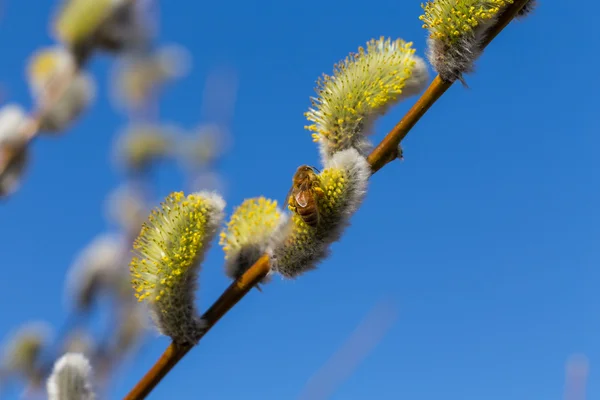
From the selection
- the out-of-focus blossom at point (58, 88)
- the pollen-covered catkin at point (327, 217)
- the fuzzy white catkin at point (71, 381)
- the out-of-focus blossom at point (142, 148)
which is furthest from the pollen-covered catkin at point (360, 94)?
the out-of-focus blossom at point (142, 148)

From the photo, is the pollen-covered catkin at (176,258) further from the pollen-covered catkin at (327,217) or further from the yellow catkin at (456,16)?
the yellow catkin at (456,16)

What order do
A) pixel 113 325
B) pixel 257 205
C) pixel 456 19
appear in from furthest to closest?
1. pixel 113 325
2. pixel 257 205
3. pixel 456 19

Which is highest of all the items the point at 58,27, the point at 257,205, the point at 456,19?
the point at 58,27

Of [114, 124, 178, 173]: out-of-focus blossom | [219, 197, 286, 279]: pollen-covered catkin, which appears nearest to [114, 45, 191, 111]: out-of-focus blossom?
[114, 124, 178, 173]: out-of-focus blossom

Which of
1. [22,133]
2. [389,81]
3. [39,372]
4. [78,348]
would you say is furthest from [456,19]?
[39,372]

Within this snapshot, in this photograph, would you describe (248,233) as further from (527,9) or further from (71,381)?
(527,9)

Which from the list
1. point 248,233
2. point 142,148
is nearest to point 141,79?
point 142,148

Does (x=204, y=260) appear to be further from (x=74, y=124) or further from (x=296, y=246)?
(x=74, y=124)
